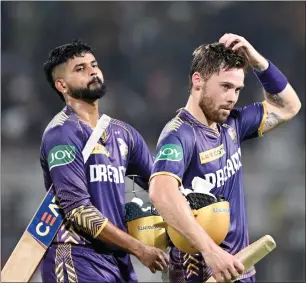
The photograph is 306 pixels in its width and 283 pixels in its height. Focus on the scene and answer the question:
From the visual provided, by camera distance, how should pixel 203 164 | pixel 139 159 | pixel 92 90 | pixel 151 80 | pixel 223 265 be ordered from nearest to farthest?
pixel 223 265 → pixel 203 164 → pixel 92 90 → pixel 139 159 → pixel 151 80

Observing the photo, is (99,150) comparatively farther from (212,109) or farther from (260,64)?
(260,64)

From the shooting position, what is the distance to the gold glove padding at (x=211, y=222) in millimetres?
4090

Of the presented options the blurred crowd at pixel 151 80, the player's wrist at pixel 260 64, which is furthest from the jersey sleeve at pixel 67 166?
the blurred crowd at pixel 151 80

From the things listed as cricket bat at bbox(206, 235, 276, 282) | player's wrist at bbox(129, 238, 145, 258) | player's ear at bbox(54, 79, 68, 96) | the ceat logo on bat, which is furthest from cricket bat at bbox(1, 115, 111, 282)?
cricket bat at bbox(206, 235, 276, 282)

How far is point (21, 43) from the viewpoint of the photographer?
9.23 metres

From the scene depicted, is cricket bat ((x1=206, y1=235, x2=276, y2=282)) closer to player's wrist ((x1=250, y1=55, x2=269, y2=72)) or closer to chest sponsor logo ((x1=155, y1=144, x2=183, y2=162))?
chest sponsor logo ((x1=155, y1=144, x2=183, y2=162))

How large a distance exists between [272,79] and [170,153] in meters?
0.79

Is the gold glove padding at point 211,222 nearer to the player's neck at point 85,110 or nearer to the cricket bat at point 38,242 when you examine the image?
the cricket bat at point 38,242

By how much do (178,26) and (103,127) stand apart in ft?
16.7

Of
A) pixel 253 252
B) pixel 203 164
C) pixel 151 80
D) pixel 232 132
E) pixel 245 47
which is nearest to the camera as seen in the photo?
pixel 253 252

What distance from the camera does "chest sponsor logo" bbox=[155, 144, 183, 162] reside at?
4.12m

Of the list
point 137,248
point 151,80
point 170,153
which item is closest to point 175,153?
point 170,153

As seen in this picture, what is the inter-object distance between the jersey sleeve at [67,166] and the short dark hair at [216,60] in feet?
2.24

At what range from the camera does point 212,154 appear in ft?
14.2
